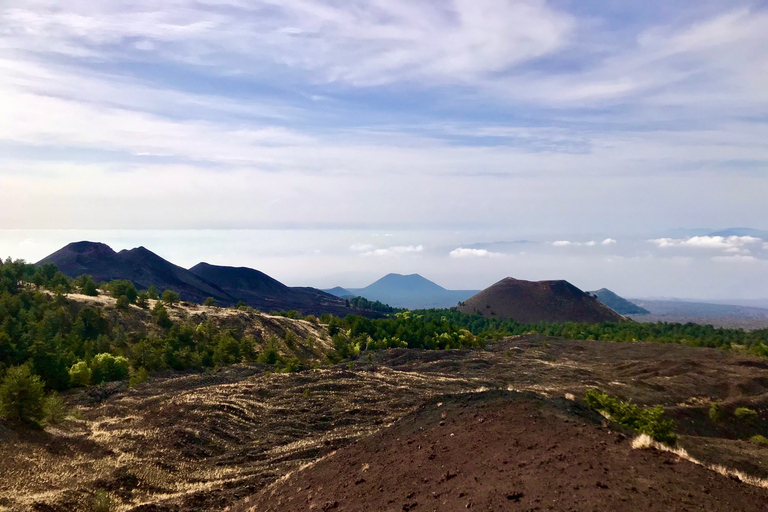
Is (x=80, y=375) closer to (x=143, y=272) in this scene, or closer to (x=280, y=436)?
(x=280, y=436)

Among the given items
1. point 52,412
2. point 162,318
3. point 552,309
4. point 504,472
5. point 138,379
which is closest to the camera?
point 504,472

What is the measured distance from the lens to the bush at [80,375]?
3800cm

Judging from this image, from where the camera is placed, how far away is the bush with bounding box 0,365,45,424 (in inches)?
831

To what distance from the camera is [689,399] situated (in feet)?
138

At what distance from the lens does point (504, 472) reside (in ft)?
39.1

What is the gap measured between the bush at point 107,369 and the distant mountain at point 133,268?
112m

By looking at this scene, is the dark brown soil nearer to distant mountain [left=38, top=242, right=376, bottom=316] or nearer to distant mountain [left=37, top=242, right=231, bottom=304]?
distant mountain [left=38, top=242, right=376, bottom=316]

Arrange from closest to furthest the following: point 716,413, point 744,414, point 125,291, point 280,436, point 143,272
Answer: point 280,436 < point 716,413 < point 744,414 < point 125,291 < point 143,272

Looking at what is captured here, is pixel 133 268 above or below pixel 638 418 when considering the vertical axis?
above

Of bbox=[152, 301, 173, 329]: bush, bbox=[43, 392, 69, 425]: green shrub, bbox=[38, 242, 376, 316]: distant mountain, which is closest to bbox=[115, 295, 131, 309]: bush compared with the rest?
bbox=[152, 301, 173, 329]: bush

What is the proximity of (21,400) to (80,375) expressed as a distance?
1905cm

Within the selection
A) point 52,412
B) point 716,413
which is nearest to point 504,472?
point 52,412

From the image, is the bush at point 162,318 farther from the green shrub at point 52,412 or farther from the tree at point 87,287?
the green shrub at point 52,412

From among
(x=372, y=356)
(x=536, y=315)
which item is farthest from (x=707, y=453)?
(x=536, y=315)
